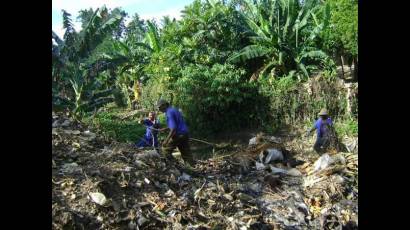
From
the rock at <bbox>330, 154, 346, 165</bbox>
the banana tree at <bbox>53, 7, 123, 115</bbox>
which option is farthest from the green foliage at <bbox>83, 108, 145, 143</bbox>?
the rock at <bbox>330, 154, 346, 165</bbox>

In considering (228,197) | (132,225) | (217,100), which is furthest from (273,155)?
(217,100)

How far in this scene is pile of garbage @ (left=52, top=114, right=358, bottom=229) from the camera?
523 cm

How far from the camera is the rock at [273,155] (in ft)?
29.1

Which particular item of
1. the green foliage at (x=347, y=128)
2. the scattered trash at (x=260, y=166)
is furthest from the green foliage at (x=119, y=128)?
the green foliage at (x=347, y=128)

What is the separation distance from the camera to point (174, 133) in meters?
7.61

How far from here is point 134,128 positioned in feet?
45.9

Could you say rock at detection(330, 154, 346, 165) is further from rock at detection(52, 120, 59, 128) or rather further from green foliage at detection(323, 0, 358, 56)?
green foliage at detection(323, 0, 358, 56)

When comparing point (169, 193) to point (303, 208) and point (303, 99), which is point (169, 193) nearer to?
point (303, 208)

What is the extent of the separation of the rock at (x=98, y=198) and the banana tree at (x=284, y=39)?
9549mm

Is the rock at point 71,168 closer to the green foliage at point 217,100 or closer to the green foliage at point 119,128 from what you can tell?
the green foliage at point 119,128

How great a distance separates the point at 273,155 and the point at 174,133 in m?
2.25
